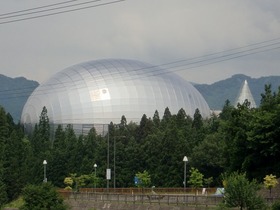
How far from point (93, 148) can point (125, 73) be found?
6259cm

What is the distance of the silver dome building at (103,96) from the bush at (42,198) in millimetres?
103720

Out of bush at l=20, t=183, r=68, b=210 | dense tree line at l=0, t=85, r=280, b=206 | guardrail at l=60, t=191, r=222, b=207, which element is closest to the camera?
guardrail at l=60, t=191, r=222, b=207

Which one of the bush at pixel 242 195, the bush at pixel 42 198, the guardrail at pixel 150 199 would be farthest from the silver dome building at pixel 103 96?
the bush at pixel 242 195

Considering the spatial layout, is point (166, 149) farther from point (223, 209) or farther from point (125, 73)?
point (125, 73)

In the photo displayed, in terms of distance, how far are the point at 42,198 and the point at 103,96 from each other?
107 metres

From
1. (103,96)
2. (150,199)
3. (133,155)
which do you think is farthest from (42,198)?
(103,96)

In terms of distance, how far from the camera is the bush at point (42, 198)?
1818 inches

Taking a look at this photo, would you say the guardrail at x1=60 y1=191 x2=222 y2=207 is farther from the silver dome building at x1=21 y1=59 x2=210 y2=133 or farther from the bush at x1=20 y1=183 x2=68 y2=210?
the silver dome building at x1=21 y1=59 x2=210 y2=133

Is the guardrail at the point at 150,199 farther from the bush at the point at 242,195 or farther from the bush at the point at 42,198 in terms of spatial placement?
the bush at the point at 42,198

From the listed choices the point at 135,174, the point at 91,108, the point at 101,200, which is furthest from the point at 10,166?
the point at 91,108

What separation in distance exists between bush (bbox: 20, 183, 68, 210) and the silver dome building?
4083 inches

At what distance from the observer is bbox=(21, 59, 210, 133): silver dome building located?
499 ft

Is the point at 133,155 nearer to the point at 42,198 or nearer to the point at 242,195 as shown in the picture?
the point at 42,198

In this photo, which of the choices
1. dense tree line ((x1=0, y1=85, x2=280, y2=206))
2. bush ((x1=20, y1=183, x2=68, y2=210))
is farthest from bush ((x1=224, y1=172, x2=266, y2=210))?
dense tree line ((x1=0, y1=85, x2=280, y2=206))
